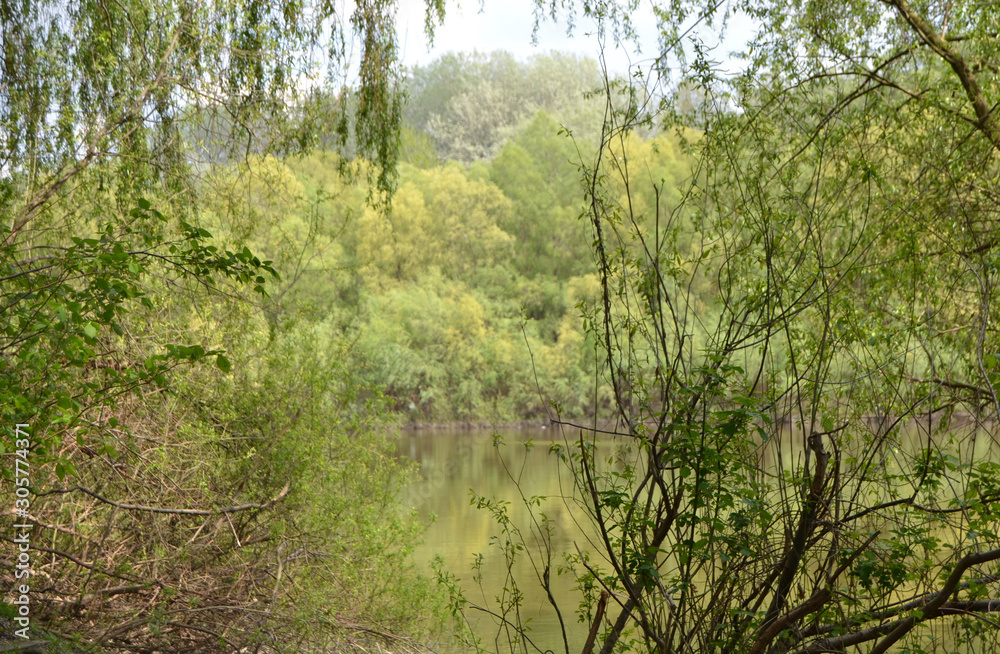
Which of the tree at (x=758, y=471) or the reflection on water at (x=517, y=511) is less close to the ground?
the tree at (x=758, y=471)

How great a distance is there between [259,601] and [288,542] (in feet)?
1.82

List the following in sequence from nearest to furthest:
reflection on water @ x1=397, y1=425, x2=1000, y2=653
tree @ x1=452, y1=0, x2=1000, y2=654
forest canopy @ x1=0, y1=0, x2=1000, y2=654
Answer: tree @ x1=452, y1=0, x2=1000, y2=654 → forest canopy @ x1=0, y1=0, x2=1000, y2=654 → reflection on water @ x1=397, y1=425, x2=1000, y2=653

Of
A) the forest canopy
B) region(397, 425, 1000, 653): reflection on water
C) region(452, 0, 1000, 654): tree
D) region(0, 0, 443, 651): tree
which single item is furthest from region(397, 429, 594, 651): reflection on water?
region(0, 0, 443, 651): tree

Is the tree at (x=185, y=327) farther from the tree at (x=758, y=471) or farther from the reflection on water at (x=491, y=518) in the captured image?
the tree at (x=758, y=471)

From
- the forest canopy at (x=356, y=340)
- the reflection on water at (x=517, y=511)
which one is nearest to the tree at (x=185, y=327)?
the forest canopy at (x=356, y=340)

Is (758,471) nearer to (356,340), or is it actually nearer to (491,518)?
(356,340)

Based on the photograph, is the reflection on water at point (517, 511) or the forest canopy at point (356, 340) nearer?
the forest canopy at point (356, 340)

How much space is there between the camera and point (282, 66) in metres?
4.91

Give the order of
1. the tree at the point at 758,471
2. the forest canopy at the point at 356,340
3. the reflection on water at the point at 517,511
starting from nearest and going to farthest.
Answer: the tree at the point at 758,471 < the forest canopy at the point at 356,340 < the reflection on water at the point at 517,511

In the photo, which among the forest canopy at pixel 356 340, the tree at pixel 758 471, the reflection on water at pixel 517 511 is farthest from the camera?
the reflection on water at pixel 517 511

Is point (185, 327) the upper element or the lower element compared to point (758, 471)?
upper

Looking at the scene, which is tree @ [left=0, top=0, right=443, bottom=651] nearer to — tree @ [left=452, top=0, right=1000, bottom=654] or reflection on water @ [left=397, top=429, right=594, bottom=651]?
reflection on water @ [left=397, top=429, right=594, bottom=651]

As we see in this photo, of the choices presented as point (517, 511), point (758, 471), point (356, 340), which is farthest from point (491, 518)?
point (758, 471)

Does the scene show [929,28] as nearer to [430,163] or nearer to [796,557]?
[796,557]
